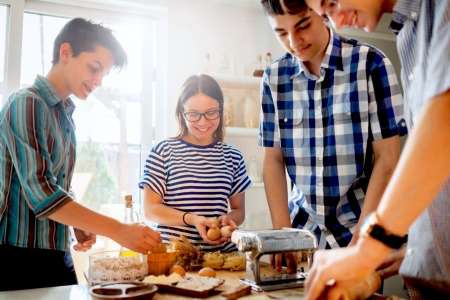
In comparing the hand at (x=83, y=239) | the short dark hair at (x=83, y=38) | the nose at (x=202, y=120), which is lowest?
the hand at (x=83, y=239)

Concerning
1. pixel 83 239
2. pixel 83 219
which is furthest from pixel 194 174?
pixel 83 219

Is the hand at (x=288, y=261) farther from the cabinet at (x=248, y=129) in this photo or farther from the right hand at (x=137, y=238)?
the cabinet at (x=248, y=129)

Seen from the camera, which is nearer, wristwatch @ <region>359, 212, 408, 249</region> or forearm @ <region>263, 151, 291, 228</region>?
wristwatch @ <region>359, 212, 408, 249</region>

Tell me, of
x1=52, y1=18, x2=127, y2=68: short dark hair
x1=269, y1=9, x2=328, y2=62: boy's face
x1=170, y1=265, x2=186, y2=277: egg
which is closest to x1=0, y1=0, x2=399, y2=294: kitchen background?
x1=52, y1=18, x2=127, y2=68: short dark hair

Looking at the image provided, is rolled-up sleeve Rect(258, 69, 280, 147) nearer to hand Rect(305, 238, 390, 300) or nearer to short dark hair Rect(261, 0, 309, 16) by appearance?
short dark hair Rect(261, 0, 309, 16)

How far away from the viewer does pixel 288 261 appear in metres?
1.17

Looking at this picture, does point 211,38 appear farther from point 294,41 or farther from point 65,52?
point 294,41

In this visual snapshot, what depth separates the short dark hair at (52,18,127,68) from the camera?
5.05 feet

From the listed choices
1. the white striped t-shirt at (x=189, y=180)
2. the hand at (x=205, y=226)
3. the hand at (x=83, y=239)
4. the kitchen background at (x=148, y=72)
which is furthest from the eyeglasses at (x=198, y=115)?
the kitchen background at (x=148, y=72)

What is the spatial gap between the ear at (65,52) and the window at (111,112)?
3.59ft

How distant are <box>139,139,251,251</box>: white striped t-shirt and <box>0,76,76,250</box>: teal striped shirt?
0.38 m

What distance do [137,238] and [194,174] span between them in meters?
0.57

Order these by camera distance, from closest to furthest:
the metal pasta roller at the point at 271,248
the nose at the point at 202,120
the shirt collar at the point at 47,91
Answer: the metal pasta roller at the point at 271,248 → the shirt collar at the point at 47,91 → the nose at the point at 202,120

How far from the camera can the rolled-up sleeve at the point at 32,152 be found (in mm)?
1182
